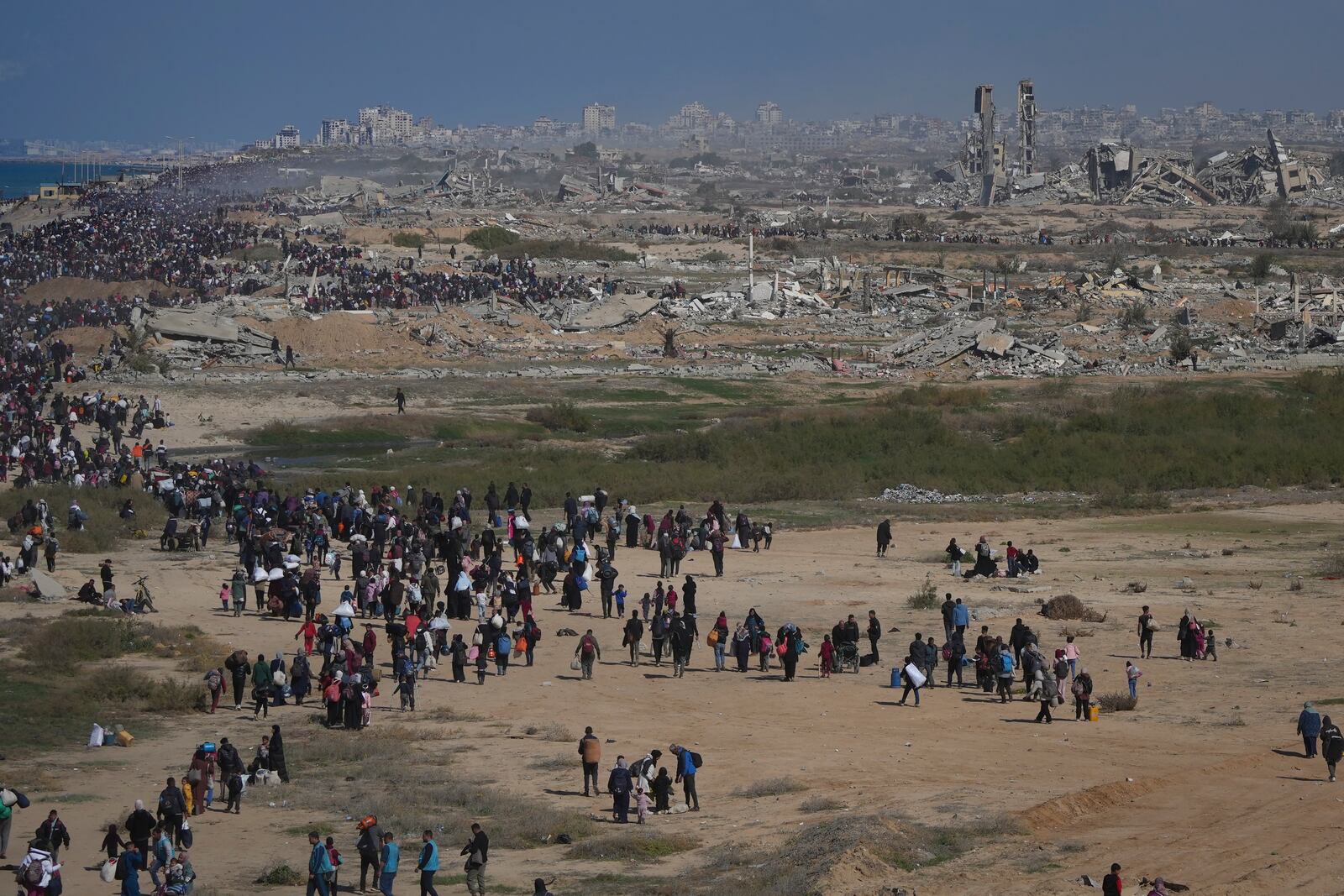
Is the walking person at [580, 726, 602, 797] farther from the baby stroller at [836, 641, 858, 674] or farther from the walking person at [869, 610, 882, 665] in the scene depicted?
the walking person at [869, 610, 882, 665]

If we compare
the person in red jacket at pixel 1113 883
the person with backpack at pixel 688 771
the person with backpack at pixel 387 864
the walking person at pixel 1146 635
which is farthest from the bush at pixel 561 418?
the person in red jacket at pixel 1113 883

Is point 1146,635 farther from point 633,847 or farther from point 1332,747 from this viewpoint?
point 633,847

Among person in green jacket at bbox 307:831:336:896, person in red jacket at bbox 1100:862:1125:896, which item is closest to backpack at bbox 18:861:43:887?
person in green jacket at bbox 307:831:336:896

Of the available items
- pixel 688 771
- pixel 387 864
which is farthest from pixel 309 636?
pixel 387 864

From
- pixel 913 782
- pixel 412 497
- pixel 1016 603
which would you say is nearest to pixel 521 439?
pixel 412 497

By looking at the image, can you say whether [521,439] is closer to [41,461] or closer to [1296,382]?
[41,461]

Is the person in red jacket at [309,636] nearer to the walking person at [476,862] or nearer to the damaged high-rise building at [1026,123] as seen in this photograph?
the walking person at [476,862]
